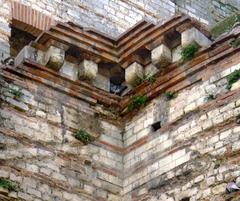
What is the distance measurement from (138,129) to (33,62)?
185 centimetres

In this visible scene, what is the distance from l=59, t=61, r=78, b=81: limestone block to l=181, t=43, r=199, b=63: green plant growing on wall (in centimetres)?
171

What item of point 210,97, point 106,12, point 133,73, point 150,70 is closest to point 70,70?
point 133,73

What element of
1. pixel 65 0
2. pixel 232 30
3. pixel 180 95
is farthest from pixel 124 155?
pixel 65 0

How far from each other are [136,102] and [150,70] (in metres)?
0.55

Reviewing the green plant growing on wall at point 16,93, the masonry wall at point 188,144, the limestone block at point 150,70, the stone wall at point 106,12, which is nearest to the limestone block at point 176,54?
the limestone block at point 150,70

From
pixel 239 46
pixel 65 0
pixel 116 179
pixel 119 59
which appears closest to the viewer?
pixel 239 46

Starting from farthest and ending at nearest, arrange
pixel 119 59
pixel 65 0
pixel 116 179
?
1. pixel 65 0
2. pixel 119 59
3. pixel 116 179

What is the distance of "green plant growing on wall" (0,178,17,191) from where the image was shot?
12102mm

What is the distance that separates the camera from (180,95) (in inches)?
522

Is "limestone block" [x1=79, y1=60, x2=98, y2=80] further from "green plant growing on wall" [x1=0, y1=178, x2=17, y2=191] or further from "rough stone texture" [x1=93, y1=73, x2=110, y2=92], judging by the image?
"green plant growing on wall" [x1=0, y1=178, x2=17, y2=191]

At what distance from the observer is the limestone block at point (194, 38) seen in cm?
1327

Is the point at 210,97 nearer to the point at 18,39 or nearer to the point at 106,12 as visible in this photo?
the point at 18,39

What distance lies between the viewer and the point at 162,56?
44.6 ft

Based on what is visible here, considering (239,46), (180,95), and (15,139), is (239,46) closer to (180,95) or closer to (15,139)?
(180,95)
